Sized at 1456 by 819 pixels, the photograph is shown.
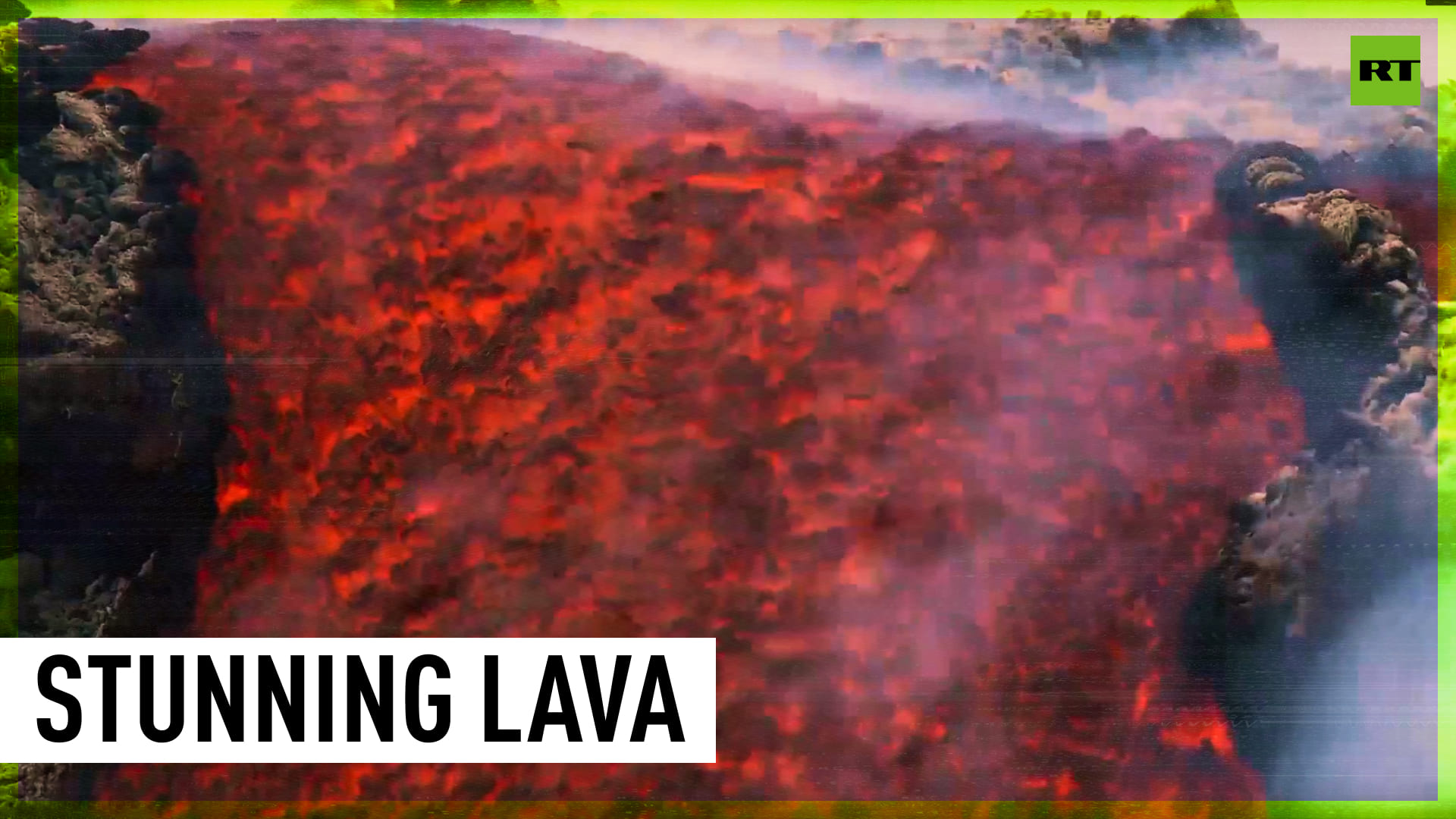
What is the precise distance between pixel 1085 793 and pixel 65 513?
209 cm

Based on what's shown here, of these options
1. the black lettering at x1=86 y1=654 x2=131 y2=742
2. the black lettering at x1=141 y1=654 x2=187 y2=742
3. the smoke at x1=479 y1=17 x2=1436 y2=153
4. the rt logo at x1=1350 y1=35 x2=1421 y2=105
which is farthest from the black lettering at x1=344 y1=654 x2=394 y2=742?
the rt logo at x1=1350 y1=35 x2=1421 y2=105

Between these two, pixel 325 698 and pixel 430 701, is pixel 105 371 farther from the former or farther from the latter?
pixel 430 701

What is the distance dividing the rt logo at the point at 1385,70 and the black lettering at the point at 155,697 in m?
2.64

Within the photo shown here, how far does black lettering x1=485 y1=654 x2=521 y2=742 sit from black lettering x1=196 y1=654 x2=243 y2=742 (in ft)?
1.62

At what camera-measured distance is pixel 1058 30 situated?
1832 millimetres

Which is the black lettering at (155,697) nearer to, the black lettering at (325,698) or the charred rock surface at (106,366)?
the charred rock surface at (106,366)

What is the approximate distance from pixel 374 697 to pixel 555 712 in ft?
1.18

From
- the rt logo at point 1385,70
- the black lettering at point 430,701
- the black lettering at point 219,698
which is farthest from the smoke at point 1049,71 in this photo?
the black lettering at point 219,698

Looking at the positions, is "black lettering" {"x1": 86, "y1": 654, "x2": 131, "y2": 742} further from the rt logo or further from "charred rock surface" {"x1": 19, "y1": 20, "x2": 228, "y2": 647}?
the rt logo

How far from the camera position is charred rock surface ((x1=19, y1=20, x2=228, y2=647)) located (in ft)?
5.75

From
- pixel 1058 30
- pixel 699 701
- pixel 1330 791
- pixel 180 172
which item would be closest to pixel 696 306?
pixel 699 701

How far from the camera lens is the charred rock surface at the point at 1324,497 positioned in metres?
1.74

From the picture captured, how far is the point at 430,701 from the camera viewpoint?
1.79 m

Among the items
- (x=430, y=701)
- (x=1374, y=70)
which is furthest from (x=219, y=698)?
(x=1374, y=70)
